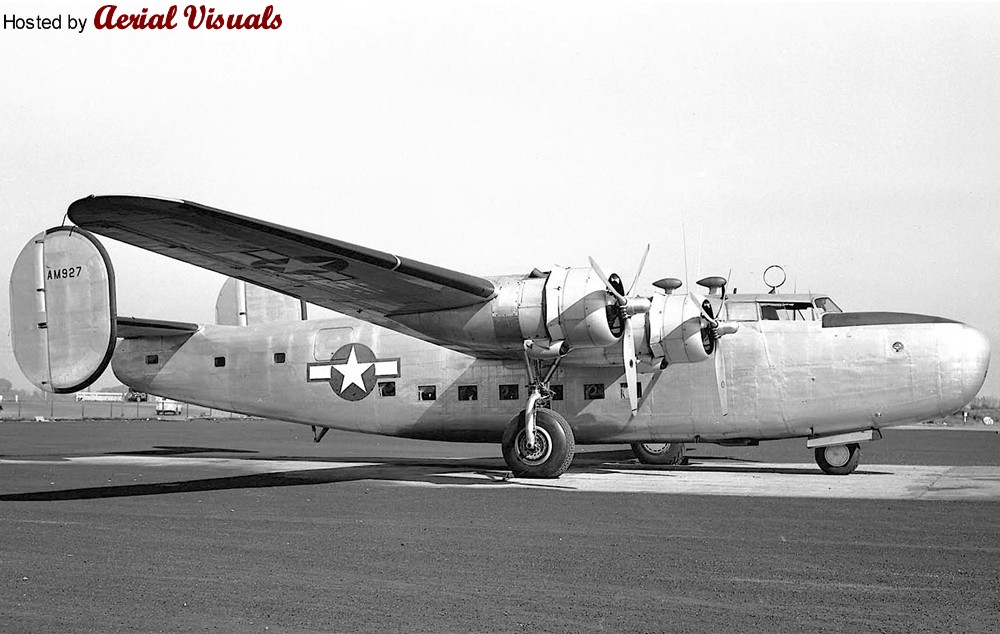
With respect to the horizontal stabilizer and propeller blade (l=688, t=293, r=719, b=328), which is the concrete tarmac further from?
the horizontal stabilizer

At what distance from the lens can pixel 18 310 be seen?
39.8ft

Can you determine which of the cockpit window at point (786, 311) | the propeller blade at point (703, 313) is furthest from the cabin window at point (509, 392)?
the cockpit window at point (786, 311)

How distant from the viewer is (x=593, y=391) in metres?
13.7

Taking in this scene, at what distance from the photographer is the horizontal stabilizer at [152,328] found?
1630 centimetres

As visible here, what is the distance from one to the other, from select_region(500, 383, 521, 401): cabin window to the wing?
226 cm

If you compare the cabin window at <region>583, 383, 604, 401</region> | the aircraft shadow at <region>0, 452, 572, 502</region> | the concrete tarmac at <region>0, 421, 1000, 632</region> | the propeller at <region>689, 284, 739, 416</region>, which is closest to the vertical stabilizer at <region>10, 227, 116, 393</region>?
the aircraft shadow at <region>0, 452, 572, 502</region>

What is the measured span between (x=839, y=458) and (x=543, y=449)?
4448 mm

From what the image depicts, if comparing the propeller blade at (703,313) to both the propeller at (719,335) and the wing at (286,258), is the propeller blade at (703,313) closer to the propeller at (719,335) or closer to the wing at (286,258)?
the propeller at (719,335)

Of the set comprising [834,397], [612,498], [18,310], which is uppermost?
[18,310]

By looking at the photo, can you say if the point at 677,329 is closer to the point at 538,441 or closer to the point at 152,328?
the point at 538,441

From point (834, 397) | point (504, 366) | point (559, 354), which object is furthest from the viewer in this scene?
point (504, 366)

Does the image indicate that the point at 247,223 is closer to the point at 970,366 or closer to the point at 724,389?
the point at 724,389

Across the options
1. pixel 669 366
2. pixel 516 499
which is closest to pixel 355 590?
pixel 516 499

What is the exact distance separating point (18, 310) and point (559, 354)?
23.1 ft
